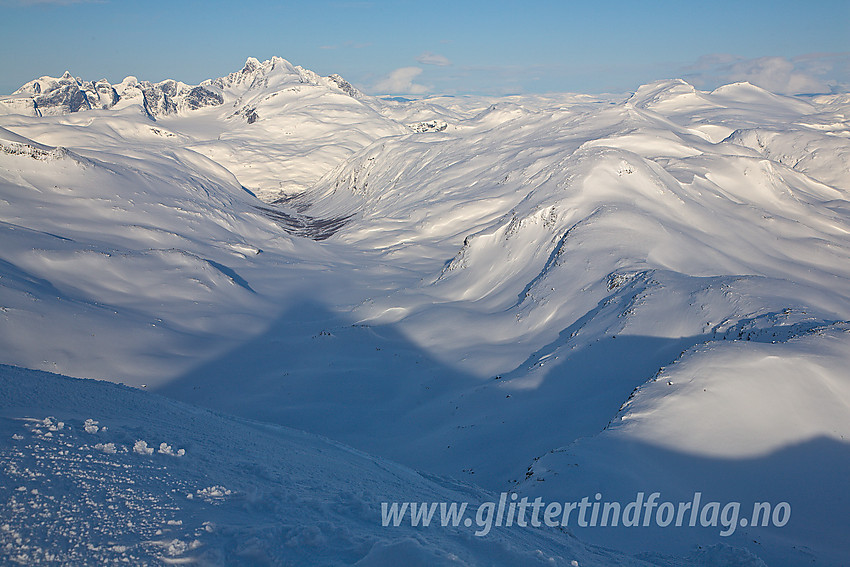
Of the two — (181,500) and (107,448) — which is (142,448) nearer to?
(107,448)

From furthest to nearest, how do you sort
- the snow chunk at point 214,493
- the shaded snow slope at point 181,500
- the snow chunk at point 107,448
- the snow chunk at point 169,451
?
the snow chunk at point 169,451 < the snow chunk at point 107,448 < the snow chunk at point 214,493 < the shaded snow slope at point 181,500

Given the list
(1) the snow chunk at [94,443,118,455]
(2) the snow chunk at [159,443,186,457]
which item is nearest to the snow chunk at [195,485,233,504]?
(2) the snow chunk at [159,443,186,457]

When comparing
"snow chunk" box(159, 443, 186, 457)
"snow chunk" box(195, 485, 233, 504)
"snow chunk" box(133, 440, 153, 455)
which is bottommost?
"snow chunk" box(195, 485, 233, 504)

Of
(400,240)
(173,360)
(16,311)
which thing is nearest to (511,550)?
(173,360)

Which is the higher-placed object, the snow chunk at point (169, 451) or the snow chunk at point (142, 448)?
the snow chunk at point (142, 448)

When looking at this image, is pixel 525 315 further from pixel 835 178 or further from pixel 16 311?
pixel 835 178

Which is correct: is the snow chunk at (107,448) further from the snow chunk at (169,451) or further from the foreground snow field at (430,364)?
the snow chunk at (169,451)

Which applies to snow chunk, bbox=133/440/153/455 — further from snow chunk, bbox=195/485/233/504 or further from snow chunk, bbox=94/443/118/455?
snow chunk, bbox=195/485/233/504

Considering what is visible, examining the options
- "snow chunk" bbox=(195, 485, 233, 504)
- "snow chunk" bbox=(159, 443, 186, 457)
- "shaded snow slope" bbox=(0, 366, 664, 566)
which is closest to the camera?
"shaded snow slope" bbox=(0, 366, 664, 566)

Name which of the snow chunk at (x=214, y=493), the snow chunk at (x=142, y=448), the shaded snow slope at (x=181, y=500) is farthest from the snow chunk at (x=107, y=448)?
the snow chunk at (x=214, y=493)
